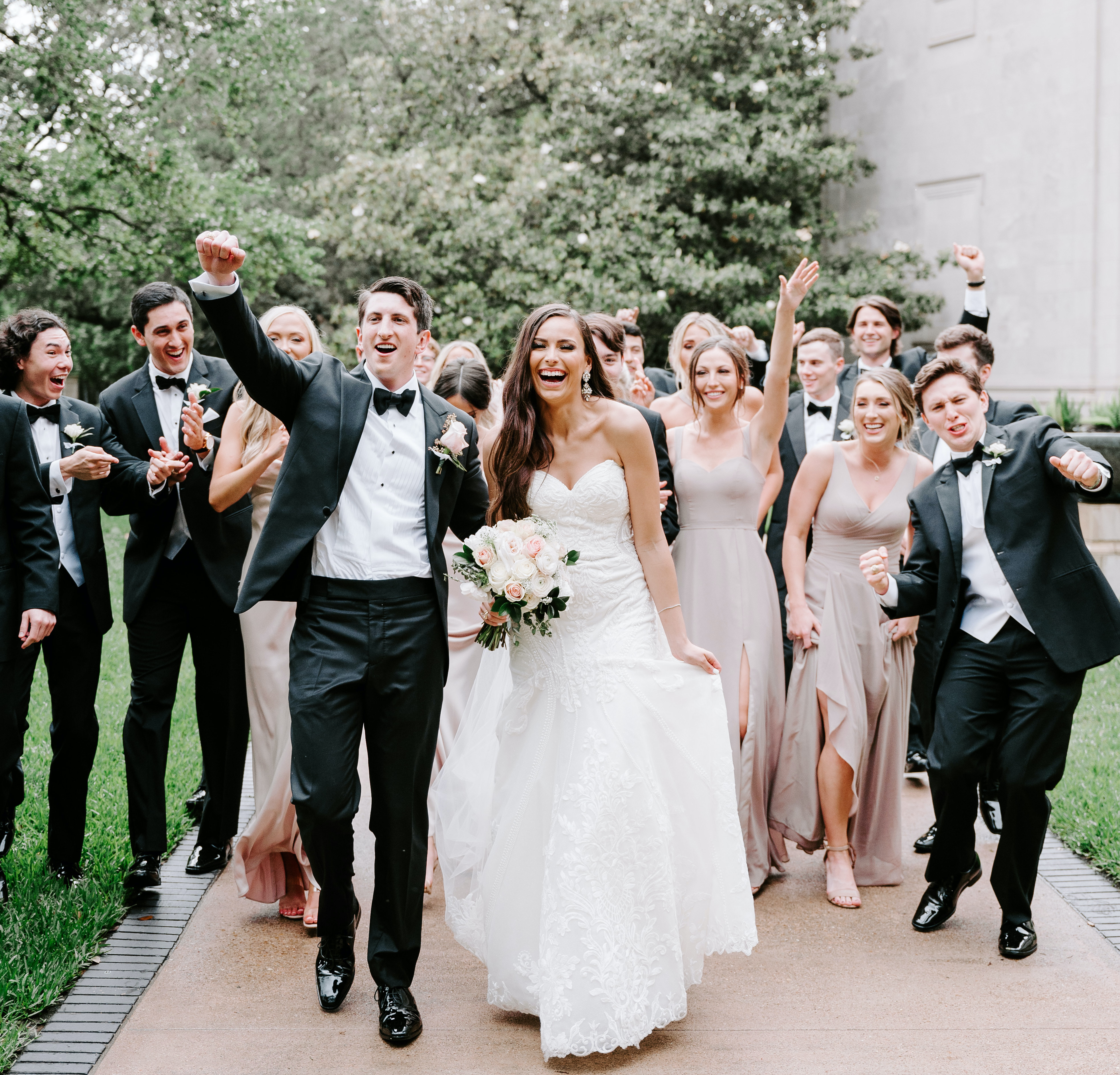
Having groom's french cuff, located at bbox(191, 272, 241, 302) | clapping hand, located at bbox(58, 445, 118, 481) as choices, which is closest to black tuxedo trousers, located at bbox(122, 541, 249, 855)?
clapping hand, located at bbox(58, 445, 118, 481)

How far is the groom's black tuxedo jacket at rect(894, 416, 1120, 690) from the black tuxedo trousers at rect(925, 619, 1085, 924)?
0.09 meters

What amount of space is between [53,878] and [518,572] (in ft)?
8.99

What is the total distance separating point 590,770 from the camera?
12.7 ft

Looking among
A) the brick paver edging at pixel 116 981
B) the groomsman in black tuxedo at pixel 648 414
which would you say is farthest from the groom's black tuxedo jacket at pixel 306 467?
the brick paver edging at pixel 116 981

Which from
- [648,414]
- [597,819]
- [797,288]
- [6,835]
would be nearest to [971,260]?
[797,288]

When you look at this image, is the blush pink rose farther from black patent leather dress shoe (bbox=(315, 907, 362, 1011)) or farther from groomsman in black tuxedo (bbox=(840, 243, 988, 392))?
groomsman in black tuxedo (bbox=(840, 243, 988, 392))

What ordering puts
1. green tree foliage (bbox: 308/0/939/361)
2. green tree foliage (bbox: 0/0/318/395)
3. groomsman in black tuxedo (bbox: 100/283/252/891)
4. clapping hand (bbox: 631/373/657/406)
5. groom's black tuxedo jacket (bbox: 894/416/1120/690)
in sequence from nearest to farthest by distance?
groom's black tuxedo jacket (bbox: 894/416/1120/690) < groomsman in black tuxedo (bbox: 100/283/252/891) < clapping hand (bbox: 631/373/657/406) < green tree foliage (bbox: 0/0/318/395) < green tree foliage (bbox: 308/0/939/361)

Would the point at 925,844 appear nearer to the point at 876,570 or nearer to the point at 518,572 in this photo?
the point at 876,570

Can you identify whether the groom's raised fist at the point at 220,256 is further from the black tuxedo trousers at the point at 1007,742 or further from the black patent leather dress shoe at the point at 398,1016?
the black tuxedo trousers at the point at 1007,742

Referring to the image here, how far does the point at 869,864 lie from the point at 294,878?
2666 millimetres

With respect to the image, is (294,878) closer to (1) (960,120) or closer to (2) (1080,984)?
(2) (1080,984)

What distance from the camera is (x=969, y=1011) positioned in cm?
A: 409

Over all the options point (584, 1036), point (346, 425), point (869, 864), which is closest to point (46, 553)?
point (346, 425)

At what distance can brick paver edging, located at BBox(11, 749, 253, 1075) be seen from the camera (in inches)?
146
